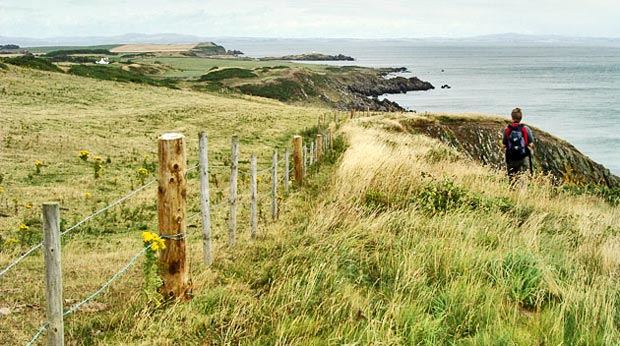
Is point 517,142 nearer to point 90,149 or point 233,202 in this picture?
point 233,202

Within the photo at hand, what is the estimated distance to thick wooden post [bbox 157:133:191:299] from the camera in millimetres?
5469

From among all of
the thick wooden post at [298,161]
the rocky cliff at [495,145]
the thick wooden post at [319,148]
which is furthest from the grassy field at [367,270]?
the rocky cliff at [495,145]

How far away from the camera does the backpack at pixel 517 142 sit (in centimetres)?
1209

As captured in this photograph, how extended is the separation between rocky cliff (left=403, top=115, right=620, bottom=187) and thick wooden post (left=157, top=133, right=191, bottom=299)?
2502 centimetres

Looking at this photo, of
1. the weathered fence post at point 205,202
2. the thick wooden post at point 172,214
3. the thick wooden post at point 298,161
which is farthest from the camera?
the thick wooden post at point 298,161

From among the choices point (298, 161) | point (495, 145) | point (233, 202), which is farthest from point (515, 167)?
point (495, 145)

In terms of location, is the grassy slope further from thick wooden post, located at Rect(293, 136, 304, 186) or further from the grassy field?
thick wooden post, located at Rect(293, 136, 304, 186)

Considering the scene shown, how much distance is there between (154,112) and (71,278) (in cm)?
2513

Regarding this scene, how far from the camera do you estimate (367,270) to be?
6.20 meters

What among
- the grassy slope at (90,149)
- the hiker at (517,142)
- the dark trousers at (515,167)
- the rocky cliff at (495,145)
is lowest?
the rocky cliff at (495,145)

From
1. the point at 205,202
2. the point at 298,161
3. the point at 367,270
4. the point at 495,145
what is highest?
the point at 205,202

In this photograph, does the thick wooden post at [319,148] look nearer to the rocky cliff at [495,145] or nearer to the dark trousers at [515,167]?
the dark trousers at [515,167]

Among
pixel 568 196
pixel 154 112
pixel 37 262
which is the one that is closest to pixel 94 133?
pixel 154 112

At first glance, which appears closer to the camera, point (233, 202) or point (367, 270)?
point (367, 270)
